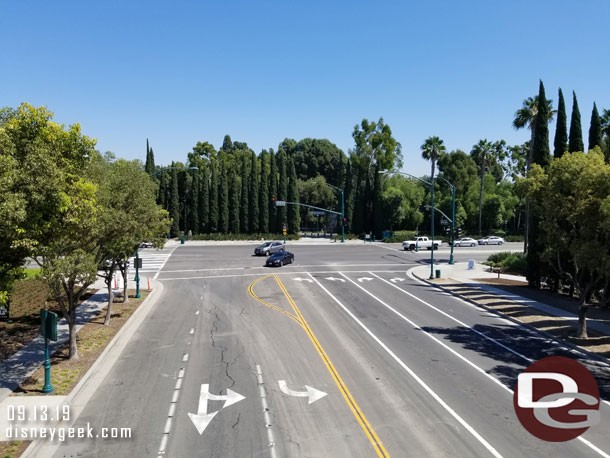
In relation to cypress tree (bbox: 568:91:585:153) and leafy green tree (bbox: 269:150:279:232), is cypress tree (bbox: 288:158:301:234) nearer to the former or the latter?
leafy green tree (bbox: 269:150:279:232)

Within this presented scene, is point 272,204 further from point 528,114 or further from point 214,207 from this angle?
point 528,114

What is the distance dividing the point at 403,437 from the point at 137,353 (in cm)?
1068

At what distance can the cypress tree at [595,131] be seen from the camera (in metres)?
29.7

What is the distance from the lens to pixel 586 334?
19.7 meters

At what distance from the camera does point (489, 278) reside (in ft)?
119

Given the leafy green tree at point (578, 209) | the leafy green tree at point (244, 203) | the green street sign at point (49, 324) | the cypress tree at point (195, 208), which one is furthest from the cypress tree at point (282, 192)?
the green street sign at point (49, 324)

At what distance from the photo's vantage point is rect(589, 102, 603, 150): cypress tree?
29.7 meters

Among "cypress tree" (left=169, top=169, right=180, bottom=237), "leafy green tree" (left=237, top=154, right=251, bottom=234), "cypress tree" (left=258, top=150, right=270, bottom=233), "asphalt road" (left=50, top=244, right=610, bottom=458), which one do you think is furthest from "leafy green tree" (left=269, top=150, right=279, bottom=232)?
"asphalt road" (left=50, top=244, right=610, bottom=458)

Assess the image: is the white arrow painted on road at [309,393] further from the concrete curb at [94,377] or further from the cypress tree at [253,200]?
the cypress tree at [253,200]

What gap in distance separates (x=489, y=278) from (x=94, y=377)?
1198 inches

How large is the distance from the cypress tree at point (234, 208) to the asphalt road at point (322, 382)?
167 feet

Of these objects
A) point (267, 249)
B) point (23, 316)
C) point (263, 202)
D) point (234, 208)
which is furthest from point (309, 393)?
point (234, 208)

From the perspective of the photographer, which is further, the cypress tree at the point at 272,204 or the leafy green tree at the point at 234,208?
the cypress tree at the point at 272,204

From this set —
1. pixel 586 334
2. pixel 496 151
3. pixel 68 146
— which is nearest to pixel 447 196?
pixel 496 151
